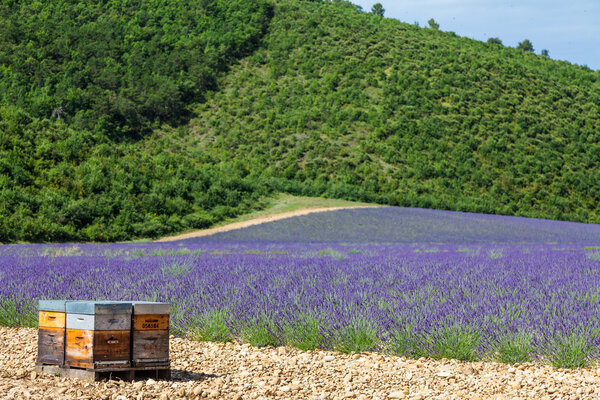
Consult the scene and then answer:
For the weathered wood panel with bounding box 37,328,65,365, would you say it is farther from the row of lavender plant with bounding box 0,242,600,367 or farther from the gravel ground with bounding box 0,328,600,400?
the row of lavender plant with bounding box 0,242,600,367

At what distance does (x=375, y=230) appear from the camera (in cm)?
2755

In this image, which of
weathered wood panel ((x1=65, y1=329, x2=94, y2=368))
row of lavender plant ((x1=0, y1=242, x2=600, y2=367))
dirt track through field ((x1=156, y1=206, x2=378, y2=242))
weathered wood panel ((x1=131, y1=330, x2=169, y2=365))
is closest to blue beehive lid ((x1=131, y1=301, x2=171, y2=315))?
weathered wood panel ((x1=131, y1=330, x2=169, y2=365))

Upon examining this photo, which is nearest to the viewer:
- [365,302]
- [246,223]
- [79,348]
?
[79,348]

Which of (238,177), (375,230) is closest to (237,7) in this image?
(238,177)

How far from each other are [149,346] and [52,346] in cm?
75

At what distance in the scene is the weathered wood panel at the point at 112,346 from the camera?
187 inches

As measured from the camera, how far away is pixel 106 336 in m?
4.77

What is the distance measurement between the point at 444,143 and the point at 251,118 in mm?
15581

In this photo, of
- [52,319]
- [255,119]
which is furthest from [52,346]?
[255,119]

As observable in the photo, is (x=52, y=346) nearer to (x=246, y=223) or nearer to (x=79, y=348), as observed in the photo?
(x=79, y=348)

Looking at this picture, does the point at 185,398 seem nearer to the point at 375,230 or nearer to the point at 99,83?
the point at 375,230

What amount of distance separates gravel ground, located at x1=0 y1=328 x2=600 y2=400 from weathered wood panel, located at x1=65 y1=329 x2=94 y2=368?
133 millimetres

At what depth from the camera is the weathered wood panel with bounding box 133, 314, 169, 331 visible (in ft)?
16.0

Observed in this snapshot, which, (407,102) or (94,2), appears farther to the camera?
(94,2)
